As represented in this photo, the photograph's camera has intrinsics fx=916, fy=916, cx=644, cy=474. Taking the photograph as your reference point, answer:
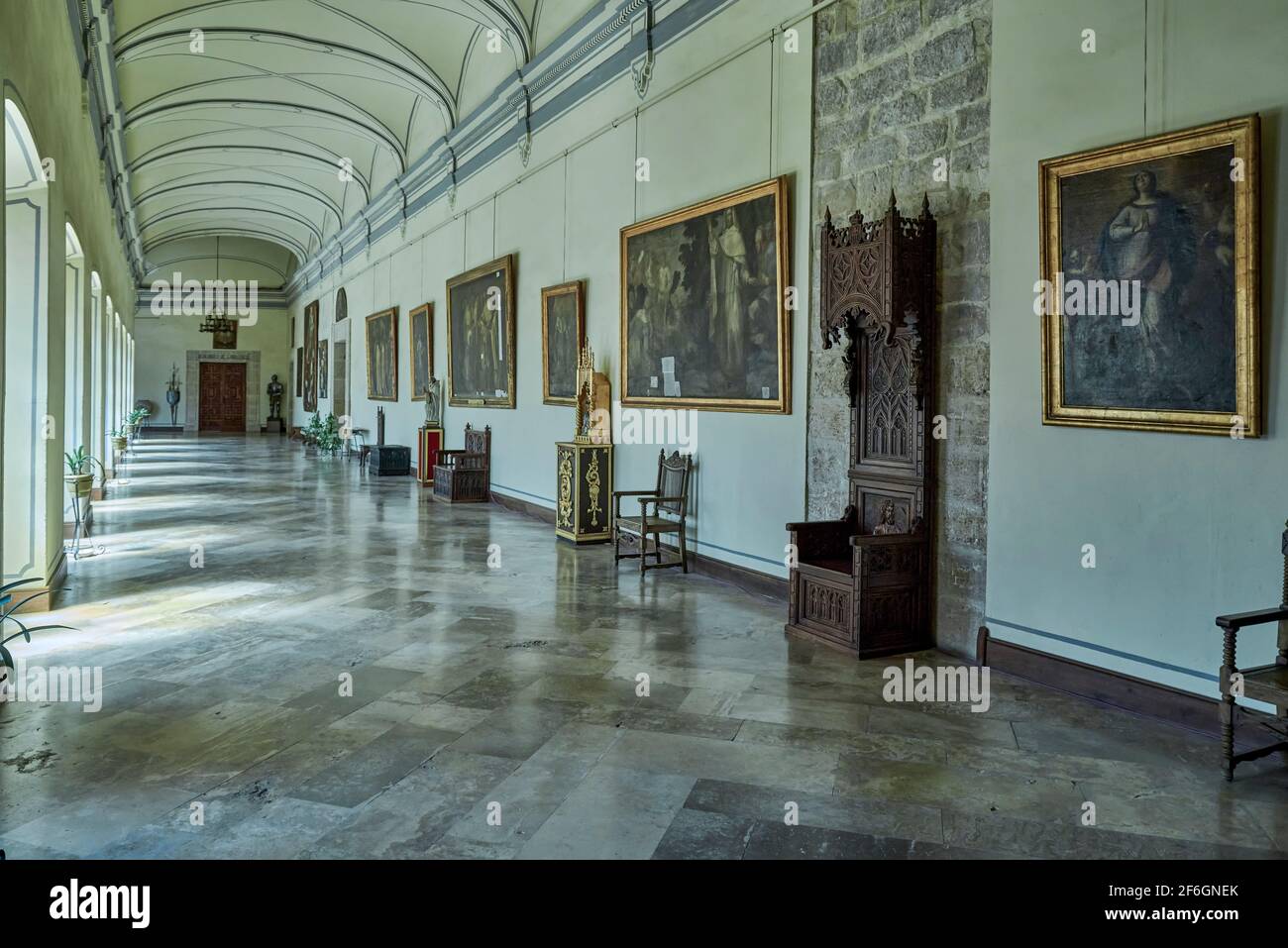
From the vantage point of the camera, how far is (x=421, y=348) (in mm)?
19344

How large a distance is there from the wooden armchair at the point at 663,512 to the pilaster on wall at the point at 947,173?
10.5 feet

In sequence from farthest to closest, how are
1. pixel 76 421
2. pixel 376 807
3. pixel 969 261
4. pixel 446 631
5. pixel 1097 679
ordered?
pixel 76 421 < pixel 446 631 < pixel 969 261 < pixel 1097 679 < pixel 376 807

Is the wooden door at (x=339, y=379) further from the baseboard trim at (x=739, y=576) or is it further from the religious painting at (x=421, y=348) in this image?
the baseboard trim at (x=739, y=576)

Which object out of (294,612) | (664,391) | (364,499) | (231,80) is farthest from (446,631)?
(231,80)

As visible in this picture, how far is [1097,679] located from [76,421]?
39.7 feet

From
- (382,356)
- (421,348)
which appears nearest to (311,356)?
(382,356)

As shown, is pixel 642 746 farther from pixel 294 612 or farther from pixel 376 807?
pixel 294 612

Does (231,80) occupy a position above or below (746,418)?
above

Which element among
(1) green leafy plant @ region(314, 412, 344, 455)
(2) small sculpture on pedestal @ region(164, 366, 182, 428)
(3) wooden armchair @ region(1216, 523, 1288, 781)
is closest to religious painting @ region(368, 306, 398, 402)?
(1) green leafy plant @ region(314, 412, 344, 455)

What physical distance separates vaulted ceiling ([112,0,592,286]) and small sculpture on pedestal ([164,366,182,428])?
16.2 meters

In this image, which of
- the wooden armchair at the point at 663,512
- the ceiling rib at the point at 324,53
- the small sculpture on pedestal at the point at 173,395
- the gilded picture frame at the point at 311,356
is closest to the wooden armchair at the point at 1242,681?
the wooden armchair at the point at 663,512

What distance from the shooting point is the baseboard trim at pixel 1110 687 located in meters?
4.79

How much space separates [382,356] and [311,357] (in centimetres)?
1207

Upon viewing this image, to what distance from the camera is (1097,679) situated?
5.37 metres
